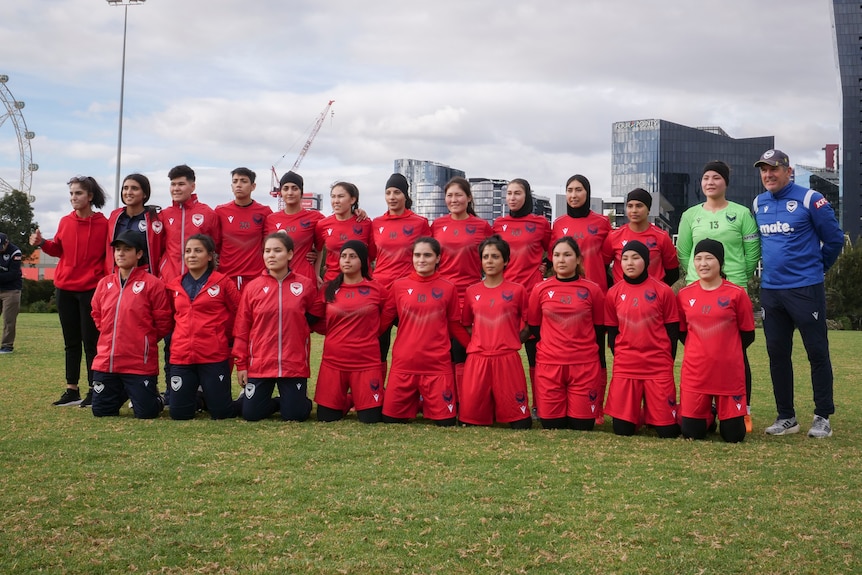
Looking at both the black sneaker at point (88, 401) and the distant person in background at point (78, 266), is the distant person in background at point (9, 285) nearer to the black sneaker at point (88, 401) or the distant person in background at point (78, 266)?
the distant person in background at point (78, 266)

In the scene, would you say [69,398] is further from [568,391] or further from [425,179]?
[425,179]

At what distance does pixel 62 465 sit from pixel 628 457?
3.73 meters

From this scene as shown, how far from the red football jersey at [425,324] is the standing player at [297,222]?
49.1 inches

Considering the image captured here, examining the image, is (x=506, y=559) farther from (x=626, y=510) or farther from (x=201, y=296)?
(x=201, y=296)

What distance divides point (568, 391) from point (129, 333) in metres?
3.87

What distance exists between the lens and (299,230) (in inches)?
304

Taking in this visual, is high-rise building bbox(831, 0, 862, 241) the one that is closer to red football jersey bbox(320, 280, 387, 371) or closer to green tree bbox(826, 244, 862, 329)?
green tree bbox(826, 244, 862, 329)

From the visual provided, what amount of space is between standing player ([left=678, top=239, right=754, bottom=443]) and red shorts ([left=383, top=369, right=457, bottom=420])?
6.31 ft

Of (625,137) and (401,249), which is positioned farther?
(625,137)

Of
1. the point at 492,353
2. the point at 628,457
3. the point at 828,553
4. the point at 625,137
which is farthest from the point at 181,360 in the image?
the point at 625,137

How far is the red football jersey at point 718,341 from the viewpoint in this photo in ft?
20.5

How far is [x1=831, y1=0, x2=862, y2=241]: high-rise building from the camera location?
10919 centimetres

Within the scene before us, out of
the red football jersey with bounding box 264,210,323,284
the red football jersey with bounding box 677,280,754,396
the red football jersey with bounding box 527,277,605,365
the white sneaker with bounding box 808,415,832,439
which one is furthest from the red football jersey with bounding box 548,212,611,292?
the red football jersey with bounding box 264,210,323,284

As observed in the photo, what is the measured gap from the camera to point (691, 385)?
20.7ft
